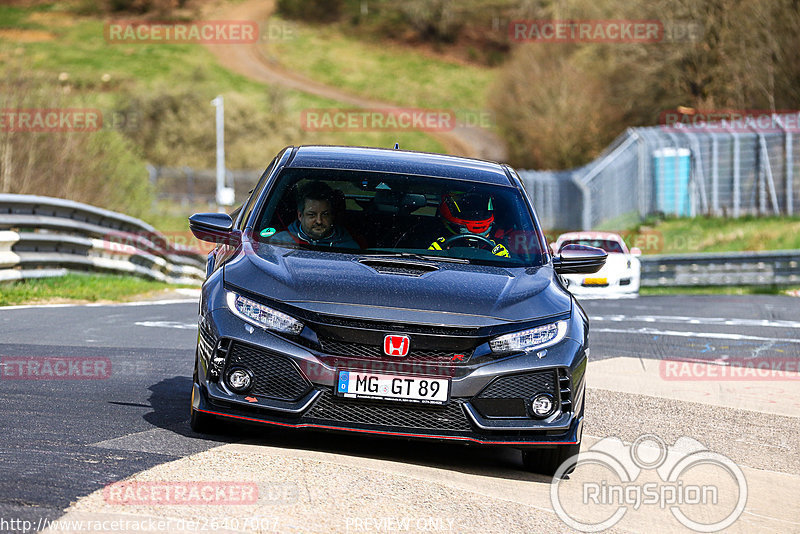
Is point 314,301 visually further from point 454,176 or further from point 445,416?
point 454,176

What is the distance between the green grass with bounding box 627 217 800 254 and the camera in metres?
30.0

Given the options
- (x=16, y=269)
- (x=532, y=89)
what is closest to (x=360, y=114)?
(x=532, y=89)

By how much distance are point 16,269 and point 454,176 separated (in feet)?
33.6

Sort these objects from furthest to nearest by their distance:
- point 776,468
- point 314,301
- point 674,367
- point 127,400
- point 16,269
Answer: point 16,269, point 674,367, point 127,400, point 776,468, point 314,301

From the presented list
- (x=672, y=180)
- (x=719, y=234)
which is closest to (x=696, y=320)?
(x=719, y=234)

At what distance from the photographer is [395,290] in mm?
6109

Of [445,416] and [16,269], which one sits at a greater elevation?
[445,416]

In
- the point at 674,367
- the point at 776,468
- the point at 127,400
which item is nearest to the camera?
the point at 776,468

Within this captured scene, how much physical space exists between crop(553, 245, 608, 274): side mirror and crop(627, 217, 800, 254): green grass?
73.5 ft

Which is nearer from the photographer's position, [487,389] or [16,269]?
[487,389]

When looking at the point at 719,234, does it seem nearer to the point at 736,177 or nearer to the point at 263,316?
the point at 736,177

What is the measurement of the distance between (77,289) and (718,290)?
1522cm

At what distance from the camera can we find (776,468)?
23.6 ft

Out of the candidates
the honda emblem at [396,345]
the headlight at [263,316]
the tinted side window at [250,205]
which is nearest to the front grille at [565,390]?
the honda emblem at [396,345]
